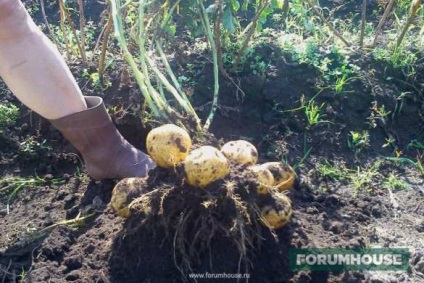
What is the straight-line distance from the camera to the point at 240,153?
1.98 meters

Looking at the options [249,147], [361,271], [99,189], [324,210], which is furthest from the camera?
[99,189]

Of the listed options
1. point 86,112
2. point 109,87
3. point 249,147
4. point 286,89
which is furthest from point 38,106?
point 286,89

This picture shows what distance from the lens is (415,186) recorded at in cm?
242

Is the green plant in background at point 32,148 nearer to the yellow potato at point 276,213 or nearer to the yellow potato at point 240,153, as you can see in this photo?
the yellow potato at point 240,153

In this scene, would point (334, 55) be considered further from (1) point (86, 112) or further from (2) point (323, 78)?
(1) point (86, 112)

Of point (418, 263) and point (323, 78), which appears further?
point (323, 78)

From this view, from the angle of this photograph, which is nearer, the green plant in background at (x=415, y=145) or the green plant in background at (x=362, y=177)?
the green plant in background at (x=362, y=177)

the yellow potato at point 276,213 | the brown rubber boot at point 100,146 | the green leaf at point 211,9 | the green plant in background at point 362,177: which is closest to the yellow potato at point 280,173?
the yellow potato at point 276,213

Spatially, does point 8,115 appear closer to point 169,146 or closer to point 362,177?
point 169,146

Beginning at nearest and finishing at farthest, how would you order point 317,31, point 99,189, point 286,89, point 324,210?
point 324,210 < point 99,189 < point 286,89 < point 317,31

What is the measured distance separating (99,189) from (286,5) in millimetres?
1348

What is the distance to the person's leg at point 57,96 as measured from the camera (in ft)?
6.91

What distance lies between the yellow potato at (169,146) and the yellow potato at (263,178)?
245mm

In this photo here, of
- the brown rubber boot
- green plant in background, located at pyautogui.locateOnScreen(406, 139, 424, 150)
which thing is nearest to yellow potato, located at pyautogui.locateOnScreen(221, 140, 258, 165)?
the brown rubber boot
